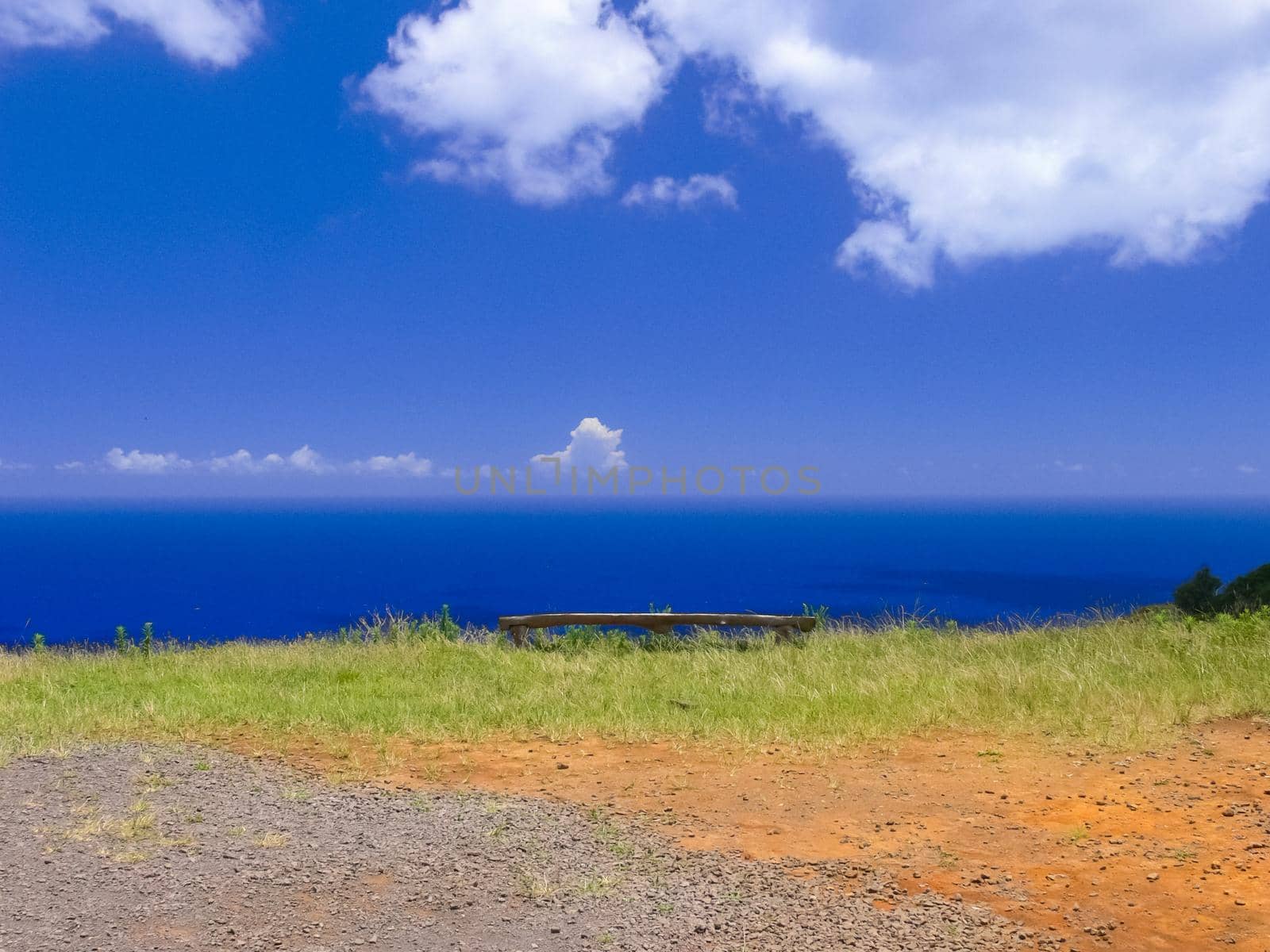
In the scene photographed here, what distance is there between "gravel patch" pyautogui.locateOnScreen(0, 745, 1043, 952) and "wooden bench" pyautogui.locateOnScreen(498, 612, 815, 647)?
23.9 feet

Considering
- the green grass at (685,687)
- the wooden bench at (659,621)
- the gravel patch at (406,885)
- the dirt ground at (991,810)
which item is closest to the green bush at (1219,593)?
the green grass at (685,687)

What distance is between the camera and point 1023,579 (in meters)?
121

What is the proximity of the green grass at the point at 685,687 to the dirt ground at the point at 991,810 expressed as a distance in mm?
535

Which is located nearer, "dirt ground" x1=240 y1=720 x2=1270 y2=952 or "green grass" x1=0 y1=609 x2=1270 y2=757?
"dirt ground" x1=240 y1=720 x2=1270 y2=952

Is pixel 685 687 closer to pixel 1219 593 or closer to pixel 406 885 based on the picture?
pixel 406 885

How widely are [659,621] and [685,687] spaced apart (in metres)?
3.58

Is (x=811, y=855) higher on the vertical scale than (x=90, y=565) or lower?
higher

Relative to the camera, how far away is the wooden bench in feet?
44.5

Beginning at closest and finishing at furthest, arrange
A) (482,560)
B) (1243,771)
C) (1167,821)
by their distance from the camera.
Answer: (1167,821), (1243,771), (482,560)

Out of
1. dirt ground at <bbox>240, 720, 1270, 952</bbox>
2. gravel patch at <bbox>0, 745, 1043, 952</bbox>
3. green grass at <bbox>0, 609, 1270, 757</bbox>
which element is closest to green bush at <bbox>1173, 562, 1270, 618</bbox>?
green grass at <bbox>0, 609, 1270, 757</bbox>

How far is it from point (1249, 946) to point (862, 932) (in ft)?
5.88

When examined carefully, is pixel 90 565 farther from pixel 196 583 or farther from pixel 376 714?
pixel 376 714

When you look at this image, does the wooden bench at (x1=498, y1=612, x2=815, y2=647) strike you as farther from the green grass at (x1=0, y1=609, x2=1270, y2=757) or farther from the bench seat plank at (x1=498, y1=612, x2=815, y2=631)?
the green grass at (x1=0, y1=609, x2=1270, y2=757)

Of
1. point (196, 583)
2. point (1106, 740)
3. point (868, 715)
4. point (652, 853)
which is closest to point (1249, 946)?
point (652, 853)
